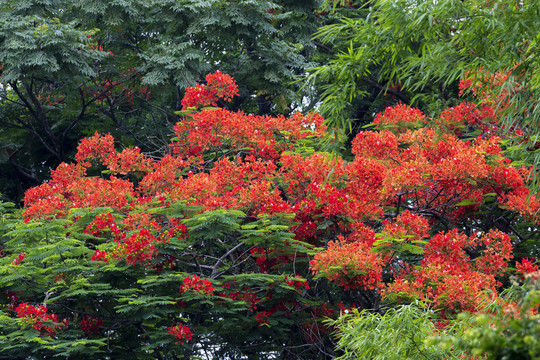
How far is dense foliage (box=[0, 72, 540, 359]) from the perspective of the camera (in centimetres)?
674

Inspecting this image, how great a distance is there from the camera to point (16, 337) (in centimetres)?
648

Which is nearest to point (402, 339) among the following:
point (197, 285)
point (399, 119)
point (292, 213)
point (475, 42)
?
point (475, 42)

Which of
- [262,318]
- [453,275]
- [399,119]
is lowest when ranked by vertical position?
[262,318]

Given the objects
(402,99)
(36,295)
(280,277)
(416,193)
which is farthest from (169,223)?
(402,99)

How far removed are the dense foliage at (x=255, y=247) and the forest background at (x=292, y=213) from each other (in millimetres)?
29

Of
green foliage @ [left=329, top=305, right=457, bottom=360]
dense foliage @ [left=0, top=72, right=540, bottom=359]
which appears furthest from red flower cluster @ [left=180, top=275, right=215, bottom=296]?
green foliage @ [left=329, top=305, right=457, bottom=360]

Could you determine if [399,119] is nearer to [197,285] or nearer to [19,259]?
[197,285]

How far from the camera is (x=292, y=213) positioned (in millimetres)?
7336

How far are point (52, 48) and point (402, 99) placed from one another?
7.14 meters

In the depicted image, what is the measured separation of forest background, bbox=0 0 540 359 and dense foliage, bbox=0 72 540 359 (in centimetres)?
3

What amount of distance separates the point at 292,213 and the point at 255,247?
2.10ft

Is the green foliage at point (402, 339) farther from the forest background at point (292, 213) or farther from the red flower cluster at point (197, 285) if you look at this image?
the red flower cluster at point (197, 285)

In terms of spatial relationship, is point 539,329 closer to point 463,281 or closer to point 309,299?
point 463,281

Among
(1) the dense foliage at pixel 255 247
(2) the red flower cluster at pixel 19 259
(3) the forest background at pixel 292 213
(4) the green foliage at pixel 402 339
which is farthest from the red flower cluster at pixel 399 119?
(2) the red flower cluster at pixel 19 259
